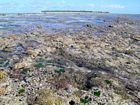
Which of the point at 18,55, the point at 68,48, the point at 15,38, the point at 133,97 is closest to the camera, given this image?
the point at 133,97

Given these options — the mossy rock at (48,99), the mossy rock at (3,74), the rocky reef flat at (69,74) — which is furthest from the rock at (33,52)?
the mossy rock at (48,99)

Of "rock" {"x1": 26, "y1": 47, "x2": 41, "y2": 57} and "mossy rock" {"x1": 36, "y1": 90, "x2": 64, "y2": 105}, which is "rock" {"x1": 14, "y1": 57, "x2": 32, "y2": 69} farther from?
"mossy rock" {"x1": 36, "y1": 90, "x2": 64, "y2": 105}

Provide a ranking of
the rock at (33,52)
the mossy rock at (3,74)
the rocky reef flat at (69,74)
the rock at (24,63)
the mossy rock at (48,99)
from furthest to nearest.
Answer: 1. the rock at (33,52)
2. the rock at (24,63)
3. the mossy rock at (3,74)
4. the rocky reef flat at (69,74)
5. the mossy rock at (48,99)

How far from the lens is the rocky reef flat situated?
29609 mm

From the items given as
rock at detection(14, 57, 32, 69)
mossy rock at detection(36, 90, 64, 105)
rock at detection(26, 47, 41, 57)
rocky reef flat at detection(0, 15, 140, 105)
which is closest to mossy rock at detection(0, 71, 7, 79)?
rocky reef flat at detection(0, 15, 140, 105)

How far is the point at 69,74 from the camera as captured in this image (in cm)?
3712

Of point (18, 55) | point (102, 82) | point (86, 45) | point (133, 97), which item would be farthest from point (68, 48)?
point (133, 97)

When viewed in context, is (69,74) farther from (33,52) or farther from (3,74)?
(33,52)

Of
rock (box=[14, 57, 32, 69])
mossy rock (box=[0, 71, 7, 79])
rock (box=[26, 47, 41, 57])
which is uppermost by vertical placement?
mossy rock (box=[0, 71, 7, 79])

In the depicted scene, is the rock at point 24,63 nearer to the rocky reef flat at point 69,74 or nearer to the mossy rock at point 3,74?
the rocky reef flat at point 69,74

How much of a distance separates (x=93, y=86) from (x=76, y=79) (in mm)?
3058

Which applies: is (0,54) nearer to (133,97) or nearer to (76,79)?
(76,79)

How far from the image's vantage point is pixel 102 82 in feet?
112

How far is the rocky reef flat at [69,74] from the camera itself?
97.1 feet
